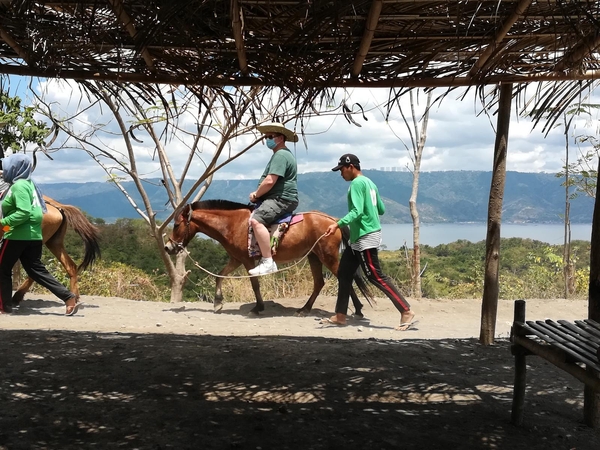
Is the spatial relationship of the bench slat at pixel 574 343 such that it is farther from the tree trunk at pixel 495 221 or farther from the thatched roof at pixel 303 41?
the tree trunk at pixel 495 221

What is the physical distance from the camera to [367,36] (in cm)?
379

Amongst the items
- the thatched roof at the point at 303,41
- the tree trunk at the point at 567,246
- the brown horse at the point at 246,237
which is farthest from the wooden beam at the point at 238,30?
the tree trunk at the point at 567,246

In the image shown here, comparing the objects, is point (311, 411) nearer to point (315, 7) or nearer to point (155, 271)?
point (315, 7)

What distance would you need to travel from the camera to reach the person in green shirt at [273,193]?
7.32 metres

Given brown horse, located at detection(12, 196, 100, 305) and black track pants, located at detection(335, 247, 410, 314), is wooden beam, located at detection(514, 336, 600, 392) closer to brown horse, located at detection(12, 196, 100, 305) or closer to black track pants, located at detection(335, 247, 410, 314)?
black track pants, located at detection(335, 247, 410, 314)

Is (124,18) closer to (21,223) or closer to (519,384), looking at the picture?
(519,384)

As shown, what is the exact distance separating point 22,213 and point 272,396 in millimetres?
4069

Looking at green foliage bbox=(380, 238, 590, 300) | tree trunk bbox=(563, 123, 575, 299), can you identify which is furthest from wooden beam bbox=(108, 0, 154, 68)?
tree trunk bbox=(563, 123, 575, 299)

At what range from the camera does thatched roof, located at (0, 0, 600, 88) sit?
3557 millimetres

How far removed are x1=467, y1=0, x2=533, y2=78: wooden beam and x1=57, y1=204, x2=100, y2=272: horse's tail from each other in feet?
17.9

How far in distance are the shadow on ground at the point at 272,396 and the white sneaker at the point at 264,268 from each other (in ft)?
6.52

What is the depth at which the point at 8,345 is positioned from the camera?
520cm

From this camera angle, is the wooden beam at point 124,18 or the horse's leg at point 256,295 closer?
the wooden beam at point 124,18

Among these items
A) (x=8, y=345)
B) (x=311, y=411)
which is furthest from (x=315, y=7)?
(x=8, y=345)
